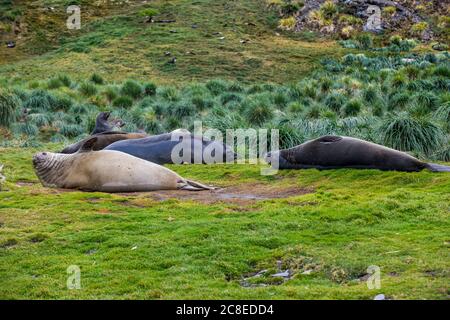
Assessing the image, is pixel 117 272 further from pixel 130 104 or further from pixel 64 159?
pixel 130 104

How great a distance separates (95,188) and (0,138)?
32.1 feet

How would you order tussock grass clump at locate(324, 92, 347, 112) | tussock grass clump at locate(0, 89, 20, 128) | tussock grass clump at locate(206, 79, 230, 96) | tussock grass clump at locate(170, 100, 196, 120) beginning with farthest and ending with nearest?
tussock grass clump at locate(206, 79, 230, 96) → tussock grass clump at locate(170, 100, 196, 120) → tussock grass clump at locate(324, 92, 347, 112) → tussock grass clump at locate(0, 89, 20, 128)

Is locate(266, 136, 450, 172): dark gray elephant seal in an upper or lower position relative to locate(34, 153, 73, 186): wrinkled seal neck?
upper

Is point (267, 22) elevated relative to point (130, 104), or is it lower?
elevated

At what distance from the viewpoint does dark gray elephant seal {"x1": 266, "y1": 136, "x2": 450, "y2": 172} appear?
11.5 metres

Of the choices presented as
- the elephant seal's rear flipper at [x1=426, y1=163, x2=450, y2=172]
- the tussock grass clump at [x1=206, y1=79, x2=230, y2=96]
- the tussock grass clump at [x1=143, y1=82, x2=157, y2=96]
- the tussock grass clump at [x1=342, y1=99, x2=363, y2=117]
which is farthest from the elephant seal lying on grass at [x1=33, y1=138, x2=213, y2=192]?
the tussock grass clump at [x1=206, y1=79, x2=230, y2=96]

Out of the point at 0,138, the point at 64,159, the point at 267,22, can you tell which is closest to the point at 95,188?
the point at 64,159

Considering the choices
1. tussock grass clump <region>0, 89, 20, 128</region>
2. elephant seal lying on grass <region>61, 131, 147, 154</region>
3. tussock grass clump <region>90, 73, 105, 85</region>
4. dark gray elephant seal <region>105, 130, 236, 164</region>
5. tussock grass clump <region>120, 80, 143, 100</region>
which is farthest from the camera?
tussock grass clump <region>90, 73, 105, 85</region>

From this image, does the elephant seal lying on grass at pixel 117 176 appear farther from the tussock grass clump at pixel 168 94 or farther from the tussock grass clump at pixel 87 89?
the tussock grass clump at pixel 87 89

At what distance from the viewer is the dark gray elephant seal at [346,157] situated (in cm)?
1147

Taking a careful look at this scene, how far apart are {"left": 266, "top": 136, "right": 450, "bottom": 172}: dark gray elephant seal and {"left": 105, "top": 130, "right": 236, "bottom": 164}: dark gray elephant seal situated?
1.68 m

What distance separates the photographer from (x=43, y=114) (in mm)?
22969

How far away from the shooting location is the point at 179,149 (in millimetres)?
14570

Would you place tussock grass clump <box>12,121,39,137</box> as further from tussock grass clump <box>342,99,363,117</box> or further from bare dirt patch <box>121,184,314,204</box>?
bare dirt patch <box>121,184,314,204</box>
